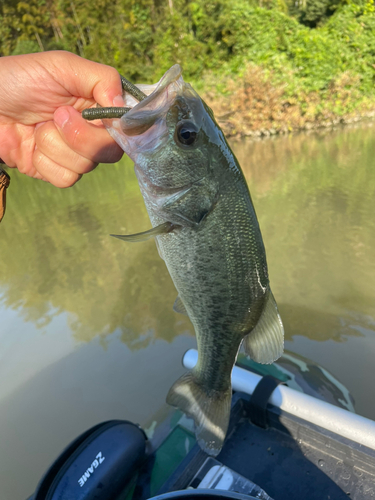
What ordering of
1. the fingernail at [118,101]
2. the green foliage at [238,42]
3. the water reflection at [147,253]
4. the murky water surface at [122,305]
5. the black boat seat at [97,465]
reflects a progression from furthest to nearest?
the green foliage at [238,42]
the water reflection at [147,253]
the murky water surface at [122,305]
the black boat seat at [97,465]
the fingernail at [118,101]

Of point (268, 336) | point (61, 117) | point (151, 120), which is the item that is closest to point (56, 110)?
point (61, 117)

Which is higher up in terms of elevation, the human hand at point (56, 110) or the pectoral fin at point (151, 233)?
the human hand at point (56, 110)

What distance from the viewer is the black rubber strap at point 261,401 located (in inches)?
76.5

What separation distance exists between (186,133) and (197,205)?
260 millimetres

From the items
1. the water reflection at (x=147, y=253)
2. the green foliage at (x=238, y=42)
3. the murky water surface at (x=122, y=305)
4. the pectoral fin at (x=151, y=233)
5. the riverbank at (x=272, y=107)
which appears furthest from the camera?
the green foliage at (x=238, y=42)

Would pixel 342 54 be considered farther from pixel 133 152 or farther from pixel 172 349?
pixel 133 152

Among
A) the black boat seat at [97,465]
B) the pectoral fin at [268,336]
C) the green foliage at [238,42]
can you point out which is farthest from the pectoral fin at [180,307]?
the green foliage at [238,42]

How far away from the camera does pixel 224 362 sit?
4.83 feet

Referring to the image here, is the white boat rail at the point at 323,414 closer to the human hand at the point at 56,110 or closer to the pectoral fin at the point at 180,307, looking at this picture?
the pectoral fin at the point at 180,307

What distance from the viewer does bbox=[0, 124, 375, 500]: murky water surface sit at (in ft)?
9.41

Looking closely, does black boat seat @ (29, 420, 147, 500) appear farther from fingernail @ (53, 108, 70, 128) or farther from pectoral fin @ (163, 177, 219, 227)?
fingernail @ (53, 108, 70, 128)

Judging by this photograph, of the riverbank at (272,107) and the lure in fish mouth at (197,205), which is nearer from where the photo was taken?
the lure in fish mouth at (197,205)

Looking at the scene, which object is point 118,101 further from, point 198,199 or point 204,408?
point 204,408

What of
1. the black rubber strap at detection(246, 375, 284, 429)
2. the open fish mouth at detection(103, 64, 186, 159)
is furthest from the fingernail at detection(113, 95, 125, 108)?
the black rubber strap at detection(246, 375, 284, 429)
